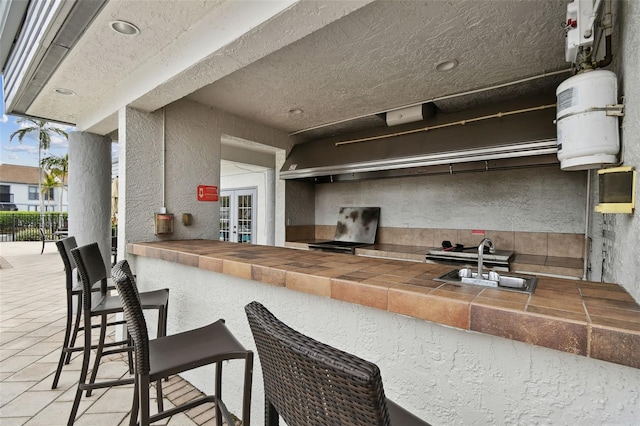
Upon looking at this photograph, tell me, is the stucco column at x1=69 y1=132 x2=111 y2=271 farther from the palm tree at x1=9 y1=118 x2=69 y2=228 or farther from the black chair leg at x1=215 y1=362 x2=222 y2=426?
the palm tree at x1=9 y1=118 x2=69 y2=228

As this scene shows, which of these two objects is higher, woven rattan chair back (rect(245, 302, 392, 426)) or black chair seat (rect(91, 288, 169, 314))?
woven rattan chair back (rect(245, 302, 392, 426))

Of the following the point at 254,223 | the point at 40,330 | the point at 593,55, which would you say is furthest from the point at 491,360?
the point at 254,223

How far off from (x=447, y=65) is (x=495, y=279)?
6.22 ft

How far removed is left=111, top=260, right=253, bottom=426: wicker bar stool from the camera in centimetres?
116

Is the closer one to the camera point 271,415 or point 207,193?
point 271,415

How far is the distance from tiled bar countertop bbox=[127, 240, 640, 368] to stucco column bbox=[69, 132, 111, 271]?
10.8 ft

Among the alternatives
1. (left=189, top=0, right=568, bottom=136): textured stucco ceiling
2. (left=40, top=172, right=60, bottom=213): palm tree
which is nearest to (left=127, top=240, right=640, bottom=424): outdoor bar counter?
(left=189, top=0, right=568, bottom=136): textured stucco ceiling

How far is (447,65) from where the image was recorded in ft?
8.11

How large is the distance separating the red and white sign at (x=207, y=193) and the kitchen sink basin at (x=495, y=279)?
2.70 m

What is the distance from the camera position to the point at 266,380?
0.85m

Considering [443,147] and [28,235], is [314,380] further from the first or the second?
[28,235]

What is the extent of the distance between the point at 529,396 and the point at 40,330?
4458 millimetres

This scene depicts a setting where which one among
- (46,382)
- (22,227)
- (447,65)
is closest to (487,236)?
(447,65)

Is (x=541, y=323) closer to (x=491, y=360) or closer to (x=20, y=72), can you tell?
(x=491, y=360)
